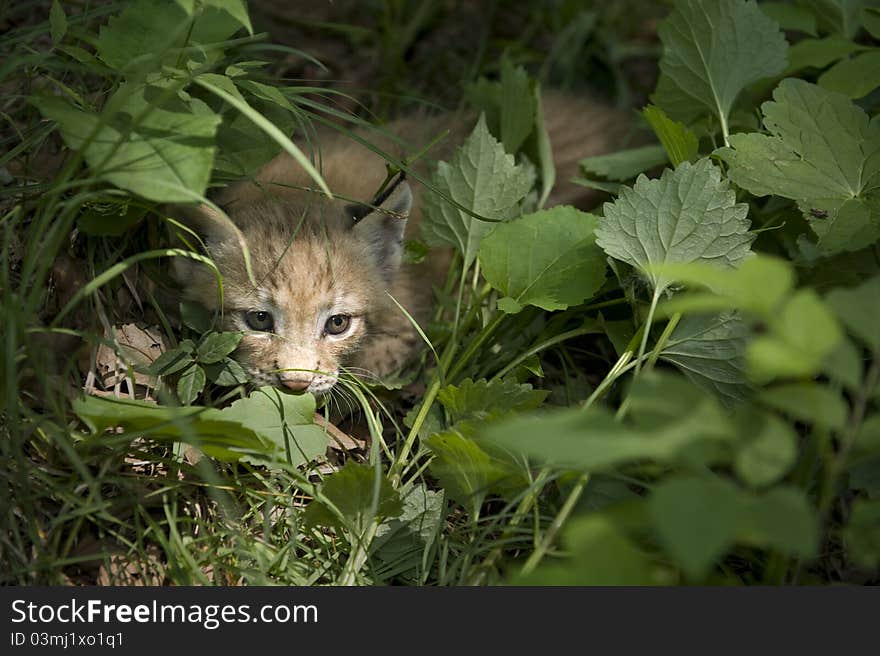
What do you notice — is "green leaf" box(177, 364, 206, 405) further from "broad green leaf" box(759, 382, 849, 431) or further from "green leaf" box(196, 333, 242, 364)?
"broad green leaf" box(759, 382, 849, 431)

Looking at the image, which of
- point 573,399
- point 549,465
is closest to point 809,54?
point 573,399

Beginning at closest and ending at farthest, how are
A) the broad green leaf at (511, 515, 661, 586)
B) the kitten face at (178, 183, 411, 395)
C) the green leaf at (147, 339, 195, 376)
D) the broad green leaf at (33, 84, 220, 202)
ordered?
the broad green leaf at (511, 515, 661, 586)
the broad green leaf at (33, 84, 220, 202)
the green leaf at (147, 339, 195, 376)
the kitten face at (178, 183, 411, 395)

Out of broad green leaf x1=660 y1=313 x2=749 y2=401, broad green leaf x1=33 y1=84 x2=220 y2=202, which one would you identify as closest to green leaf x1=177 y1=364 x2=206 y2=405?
broad green leaf x1=33 y1=84 x2=220 y2=202

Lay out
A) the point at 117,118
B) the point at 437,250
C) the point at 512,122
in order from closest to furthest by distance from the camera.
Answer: the point at 117,118 → the point at 512,122 → the point at 437,250

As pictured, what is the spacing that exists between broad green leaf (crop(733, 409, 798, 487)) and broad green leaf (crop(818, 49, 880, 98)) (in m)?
1.39

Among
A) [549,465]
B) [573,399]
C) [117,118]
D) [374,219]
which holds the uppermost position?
[117,118]

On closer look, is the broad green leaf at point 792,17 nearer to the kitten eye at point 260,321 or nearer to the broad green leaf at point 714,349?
the broad green leaf at point 714,349

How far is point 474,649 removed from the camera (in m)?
Answer: 1.29

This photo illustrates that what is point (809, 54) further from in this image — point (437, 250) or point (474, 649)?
point (474, 649)

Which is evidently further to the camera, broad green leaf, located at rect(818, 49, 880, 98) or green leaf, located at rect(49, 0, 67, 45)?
broad green leaf, located at rect(818, 49, 880, 98)

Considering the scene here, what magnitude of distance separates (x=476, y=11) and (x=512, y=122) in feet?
3.83

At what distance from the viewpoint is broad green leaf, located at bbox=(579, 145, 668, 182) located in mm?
2207

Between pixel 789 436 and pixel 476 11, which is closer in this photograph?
pixel 789 436

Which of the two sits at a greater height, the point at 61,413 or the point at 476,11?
the point at 476,11
